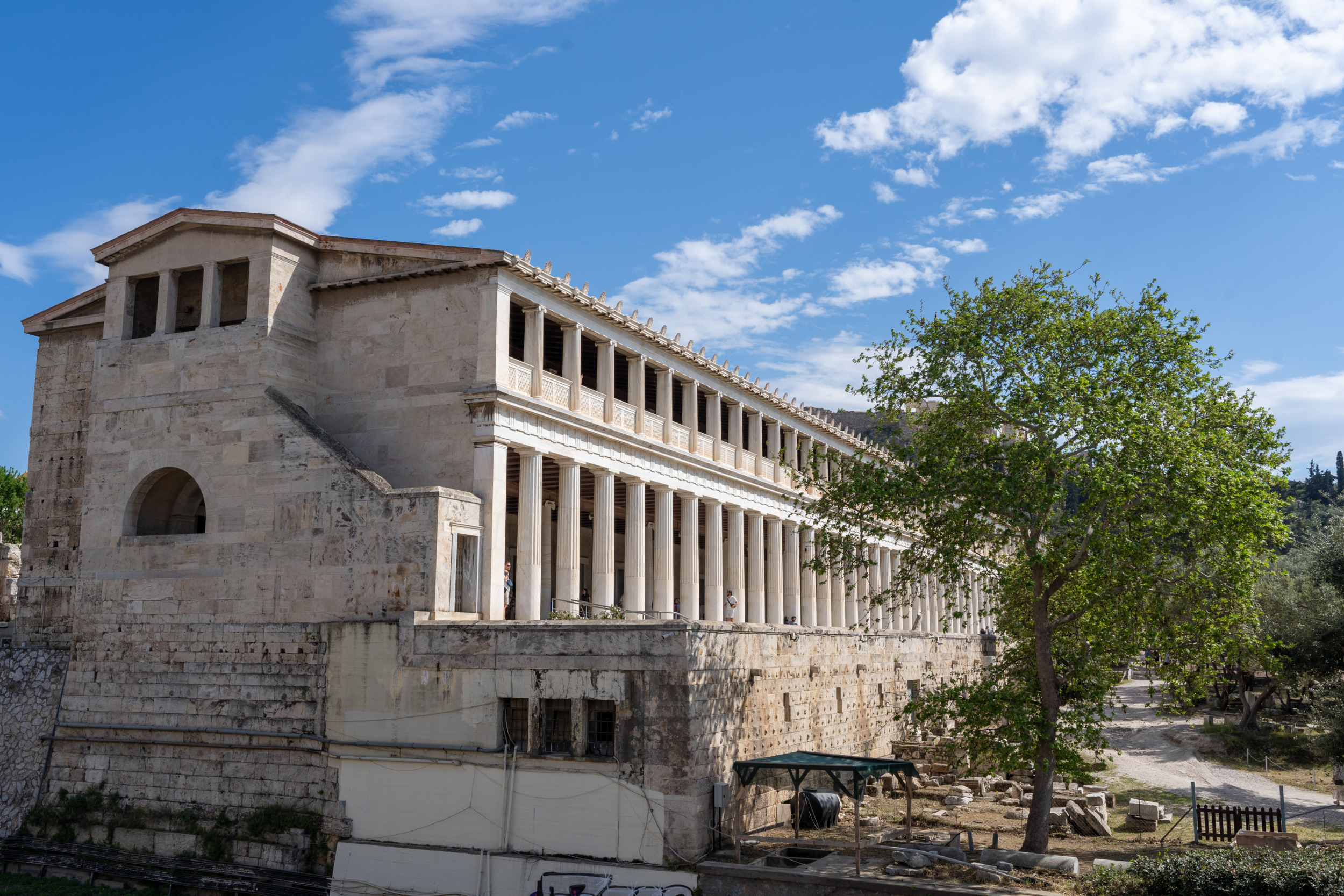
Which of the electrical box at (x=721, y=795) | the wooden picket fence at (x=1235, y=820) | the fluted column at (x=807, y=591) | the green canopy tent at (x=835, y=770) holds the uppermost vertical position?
the fluted column at (x=807, y=591)

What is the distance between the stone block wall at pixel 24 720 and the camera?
82.5ft

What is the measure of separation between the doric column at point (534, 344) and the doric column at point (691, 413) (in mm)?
8577

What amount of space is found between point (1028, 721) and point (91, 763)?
21158 mm

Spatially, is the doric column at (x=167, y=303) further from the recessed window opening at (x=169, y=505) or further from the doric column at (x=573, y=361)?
the doric column at (x=573, y=361)

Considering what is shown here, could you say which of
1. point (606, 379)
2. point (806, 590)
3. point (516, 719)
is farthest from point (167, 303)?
point (806, 590)

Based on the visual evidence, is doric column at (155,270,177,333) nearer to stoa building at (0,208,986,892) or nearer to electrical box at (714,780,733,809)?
stoa building at (0,208,986,892)

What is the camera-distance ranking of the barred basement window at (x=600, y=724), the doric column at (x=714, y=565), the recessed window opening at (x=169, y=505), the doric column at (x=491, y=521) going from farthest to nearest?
the doric column at (x=714, y=565) < the recessed window opening at (x=169, y=505) < the doric column at (x=491, y=521) < the barred basement window at (x=600, y=724)

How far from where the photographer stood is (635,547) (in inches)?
1178

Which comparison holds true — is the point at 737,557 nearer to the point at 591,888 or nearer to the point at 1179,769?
the point at 1179,769

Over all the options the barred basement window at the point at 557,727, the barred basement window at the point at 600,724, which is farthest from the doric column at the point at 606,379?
the barred basement window at the point at 600,724

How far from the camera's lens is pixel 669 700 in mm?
19219

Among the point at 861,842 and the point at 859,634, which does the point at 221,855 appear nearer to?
the point at 861,842

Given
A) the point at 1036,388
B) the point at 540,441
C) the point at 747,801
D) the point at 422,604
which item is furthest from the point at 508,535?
the point at 1036,388

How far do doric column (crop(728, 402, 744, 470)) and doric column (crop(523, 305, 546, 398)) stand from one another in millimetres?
12386
